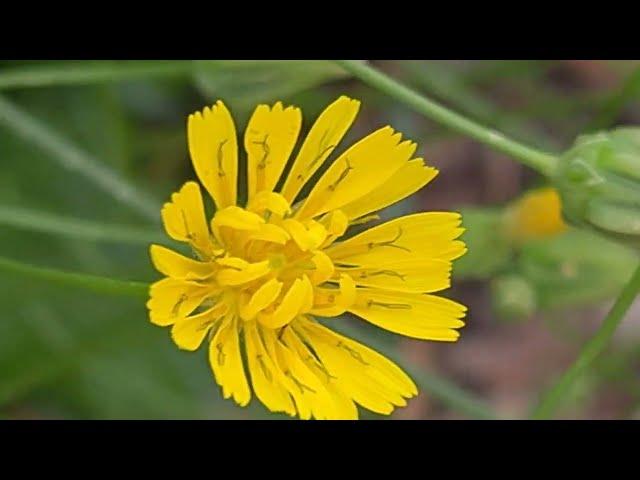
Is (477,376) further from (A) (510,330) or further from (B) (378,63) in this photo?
(B) (378,63)

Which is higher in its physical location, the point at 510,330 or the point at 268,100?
the point at 510,330

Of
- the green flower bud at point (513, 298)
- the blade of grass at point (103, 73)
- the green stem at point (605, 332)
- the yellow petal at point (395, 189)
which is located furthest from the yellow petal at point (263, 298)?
the green flower bud at point (513, 298)

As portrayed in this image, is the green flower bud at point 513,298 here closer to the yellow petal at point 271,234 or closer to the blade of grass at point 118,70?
the blade of grass at point 118,70

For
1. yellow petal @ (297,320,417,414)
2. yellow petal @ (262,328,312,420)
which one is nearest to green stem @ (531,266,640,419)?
yellow petal @ (297,320,417,414)

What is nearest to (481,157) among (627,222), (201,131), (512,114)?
(512,114)

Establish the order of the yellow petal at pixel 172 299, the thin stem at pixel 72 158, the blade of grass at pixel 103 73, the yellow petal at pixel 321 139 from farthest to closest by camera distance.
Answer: the thin stem at pixel 72 158 < the blade of grass at pixel 103 73 < the yellow petal at pixel 321 139 < the yellow petal at pixel 172 299

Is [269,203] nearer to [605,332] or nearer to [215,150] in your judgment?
[215,150]
